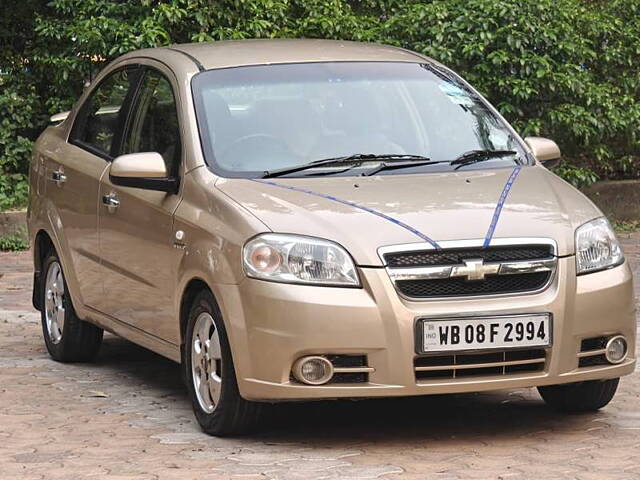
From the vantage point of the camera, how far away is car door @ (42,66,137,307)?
861 cm

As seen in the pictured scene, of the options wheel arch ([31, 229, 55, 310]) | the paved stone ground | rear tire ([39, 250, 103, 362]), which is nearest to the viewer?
the paved stone ground

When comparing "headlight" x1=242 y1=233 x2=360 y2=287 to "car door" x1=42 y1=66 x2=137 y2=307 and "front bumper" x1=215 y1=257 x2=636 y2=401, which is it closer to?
"front bumper" x1=215 y1=257 x2=636 y2=401

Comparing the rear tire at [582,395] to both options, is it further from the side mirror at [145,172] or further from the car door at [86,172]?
the car door at [86,172]

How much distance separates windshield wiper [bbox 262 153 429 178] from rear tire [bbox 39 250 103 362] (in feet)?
7.15

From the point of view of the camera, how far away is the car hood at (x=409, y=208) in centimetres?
667

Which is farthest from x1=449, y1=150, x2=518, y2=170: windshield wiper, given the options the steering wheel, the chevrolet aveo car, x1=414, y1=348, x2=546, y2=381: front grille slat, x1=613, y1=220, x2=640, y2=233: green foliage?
x1=613, y1=220, x2=640, y2=233: green foliage

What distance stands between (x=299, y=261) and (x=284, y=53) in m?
1.93

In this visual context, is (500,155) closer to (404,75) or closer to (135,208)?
(404,75)

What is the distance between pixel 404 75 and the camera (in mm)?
8273

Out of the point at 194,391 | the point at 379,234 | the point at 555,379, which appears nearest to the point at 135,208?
the point at 194,391

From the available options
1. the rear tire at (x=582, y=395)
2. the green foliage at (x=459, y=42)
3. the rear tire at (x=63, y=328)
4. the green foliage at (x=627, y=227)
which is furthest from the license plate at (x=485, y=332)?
the green foliage at (x=627, y=227)

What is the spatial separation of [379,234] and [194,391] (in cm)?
119

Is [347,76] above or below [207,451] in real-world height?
above

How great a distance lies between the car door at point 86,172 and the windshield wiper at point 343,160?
1.44m
